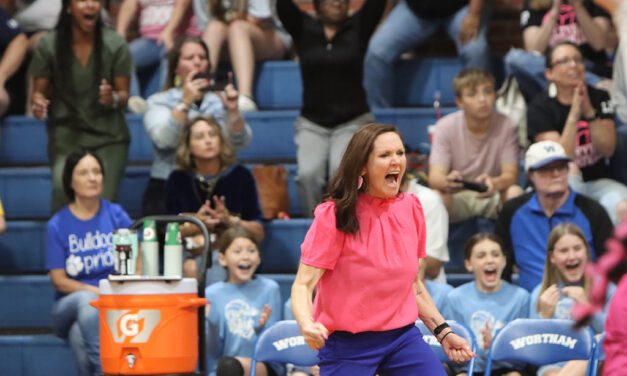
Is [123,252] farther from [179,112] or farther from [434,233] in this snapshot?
[434,233]

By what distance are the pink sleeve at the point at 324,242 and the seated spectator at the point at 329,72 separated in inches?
117

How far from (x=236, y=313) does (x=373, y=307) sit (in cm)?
195

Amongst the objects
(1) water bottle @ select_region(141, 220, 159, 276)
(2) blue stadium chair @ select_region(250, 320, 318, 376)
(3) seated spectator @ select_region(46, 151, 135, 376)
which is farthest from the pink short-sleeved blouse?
(3) seated spectator @ select_region(46, 151, 135, 376)

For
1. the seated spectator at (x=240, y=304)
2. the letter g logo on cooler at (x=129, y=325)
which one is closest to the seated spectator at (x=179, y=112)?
the seated spectator at (x=240, y=304)

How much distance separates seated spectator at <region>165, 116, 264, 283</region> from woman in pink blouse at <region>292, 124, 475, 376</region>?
7.68 ft

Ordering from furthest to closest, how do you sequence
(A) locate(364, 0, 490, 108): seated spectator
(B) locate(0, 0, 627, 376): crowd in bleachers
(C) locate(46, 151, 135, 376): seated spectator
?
(A) locate(364, 0, 490, 108): seated spectator
(C) locate(46, 151, 135, 376): seated spectator
(B) locate(0, 0, 627, 376): crowd in bleachers

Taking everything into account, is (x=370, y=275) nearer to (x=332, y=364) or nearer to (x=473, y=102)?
(x=332, y=364)

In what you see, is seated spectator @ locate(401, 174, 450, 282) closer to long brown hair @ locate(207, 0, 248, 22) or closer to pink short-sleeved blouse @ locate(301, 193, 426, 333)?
pink short-sleeved blouse @ locate(301, 193, 426, 333)

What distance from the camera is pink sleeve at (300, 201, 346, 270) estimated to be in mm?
3648

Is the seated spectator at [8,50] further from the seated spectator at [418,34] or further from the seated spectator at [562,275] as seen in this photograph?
the seated spectator at [562,275]

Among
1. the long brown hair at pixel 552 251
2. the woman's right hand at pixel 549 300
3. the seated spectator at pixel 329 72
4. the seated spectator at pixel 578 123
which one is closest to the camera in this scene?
the woman's right hand at pixel 549 300

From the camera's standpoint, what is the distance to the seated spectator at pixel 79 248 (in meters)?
5.70

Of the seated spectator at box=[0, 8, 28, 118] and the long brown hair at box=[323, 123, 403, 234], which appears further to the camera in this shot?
the seated spectator at box=[0, 8, 28, 118]

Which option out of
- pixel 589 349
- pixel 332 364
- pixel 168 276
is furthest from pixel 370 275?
pixel 589 349
